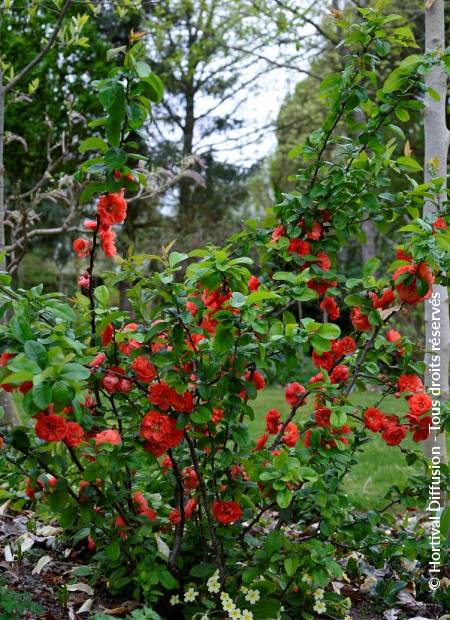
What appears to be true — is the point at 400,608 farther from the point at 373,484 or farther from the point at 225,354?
the point at 373,484

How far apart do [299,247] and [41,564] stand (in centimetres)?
142

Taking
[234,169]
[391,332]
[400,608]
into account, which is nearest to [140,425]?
[391,332]

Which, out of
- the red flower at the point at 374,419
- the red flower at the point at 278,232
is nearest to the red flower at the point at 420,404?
the red flower at the point at 374,419

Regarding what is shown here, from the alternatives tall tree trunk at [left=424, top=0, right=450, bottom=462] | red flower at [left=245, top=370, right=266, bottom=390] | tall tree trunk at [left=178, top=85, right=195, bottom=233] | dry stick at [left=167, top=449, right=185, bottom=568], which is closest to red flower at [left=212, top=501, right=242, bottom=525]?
dry stick at [left=167, top=449, right=185, bottom=568]

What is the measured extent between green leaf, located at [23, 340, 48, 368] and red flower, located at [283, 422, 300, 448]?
916 millimetres

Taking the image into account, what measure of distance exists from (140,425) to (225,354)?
0.32 metres

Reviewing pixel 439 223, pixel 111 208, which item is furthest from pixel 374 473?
pixel 111 208

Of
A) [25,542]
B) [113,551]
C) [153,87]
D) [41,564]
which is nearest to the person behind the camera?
[153,87]

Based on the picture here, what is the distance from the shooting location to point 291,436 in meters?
2.04

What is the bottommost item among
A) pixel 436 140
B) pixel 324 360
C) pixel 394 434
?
pixel 394 434

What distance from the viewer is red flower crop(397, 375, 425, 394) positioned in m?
2.13

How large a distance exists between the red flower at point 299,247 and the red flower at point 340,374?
1.28 feet

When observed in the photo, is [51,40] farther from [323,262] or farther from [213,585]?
[213,585]

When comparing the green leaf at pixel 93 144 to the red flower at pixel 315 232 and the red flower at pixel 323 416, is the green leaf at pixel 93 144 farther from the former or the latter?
the red flower at pixel 323 416
